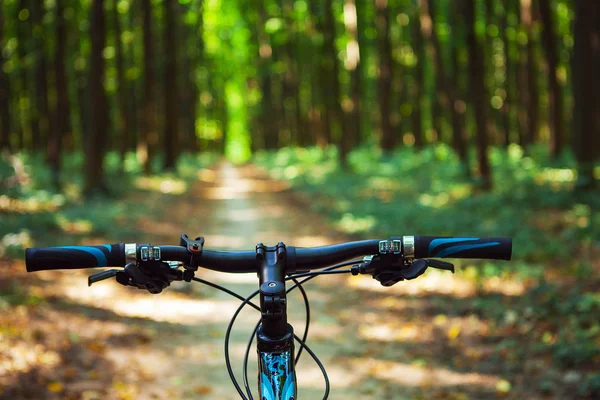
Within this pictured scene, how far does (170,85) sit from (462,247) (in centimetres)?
2644

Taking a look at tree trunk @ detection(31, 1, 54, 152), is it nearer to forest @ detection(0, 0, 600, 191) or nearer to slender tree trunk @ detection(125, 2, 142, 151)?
forest @ detection(0, 0, 600, 191)

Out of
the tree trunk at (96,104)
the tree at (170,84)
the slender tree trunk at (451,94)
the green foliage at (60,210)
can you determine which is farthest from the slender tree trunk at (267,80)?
the tree trunk at (96,104)

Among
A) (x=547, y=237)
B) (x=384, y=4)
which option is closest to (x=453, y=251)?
(x=547, y=237)

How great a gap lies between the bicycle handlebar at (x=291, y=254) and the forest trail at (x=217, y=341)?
3.77 metres

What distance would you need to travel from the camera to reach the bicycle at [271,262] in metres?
2.13

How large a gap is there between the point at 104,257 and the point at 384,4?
25.3 m

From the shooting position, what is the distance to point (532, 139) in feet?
84.2

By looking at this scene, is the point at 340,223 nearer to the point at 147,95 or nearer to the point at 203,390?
the point at 203,390

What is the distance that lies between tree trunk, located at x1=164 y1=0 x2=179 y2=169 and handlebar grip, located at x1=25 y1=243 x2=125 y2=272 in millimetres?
25687

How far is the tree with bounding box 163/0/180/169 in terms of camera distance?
88.8 feet

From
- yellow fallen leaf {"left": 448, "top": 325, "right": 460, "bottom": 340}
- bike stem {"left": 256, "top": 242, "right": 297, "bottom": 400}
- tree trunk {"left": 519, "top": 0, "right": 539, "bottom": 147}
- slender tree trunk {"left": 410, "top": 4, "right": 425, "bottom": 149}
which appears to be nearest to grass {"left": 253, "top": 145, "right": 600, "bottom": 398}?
yellow fallen leaf {"left": 448, "top": 325, "right": 460, "bottom": 340}

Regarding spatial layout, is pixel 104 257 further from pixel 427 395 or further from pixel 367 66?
pixel 367 66

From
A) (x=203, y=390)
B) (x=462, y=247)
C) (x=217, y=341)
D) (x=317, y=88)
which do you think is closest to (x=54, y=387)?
(x=203, y=390)

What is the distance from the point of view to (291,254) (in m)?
2.25
